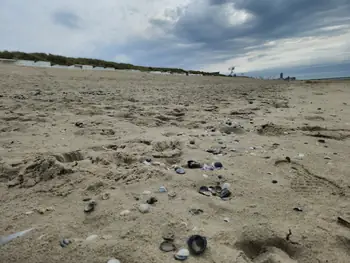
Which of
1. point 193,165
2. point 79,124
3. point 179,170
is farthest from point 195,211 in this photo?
point 79,124

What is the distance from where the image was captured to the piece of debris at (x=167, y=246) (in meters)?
1.65

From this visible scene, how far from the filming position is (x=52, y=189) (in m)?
2.35

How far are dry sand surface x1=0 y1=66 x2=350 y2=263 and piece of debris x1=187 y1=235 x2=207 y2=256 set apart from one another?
35 mm

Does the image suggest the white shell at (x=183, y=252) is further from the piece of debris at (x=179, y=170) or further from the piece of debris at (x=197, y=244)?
the piece of debris at (x=179, y=170)

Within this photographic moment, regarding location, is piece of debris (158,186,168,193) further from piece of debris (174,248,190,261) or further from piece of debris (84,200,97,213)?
piece of debris (174,248,190,261)

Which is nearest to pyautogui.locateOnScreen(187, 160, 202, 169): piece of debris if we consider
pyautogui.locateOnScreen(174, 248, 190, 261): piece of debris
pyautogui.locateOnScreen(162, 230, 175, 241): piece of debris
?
pyautogui.locateOnScreen(162, 230, 175, 241): piece of debris

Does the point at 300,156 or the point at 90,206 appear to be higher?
the point at 300,156

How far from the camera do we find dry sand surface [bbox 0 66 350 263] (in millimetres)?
1694

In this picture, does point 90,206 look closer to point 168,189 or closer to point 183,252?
point 168,189

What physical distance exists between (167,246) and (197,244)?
0.56 feet

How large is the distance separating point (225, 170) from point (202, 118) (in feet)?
8.03

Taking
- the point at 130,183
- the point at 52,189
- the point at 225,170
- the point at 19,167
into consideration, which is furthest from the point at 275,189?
the point at 19,167

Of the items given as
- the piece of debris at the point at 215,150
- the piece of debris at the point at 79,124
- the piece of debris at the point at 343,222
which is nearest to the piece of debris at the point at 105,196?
the piece of debris at the point at 215,150

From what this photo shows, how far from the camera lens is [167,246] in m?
1.67
